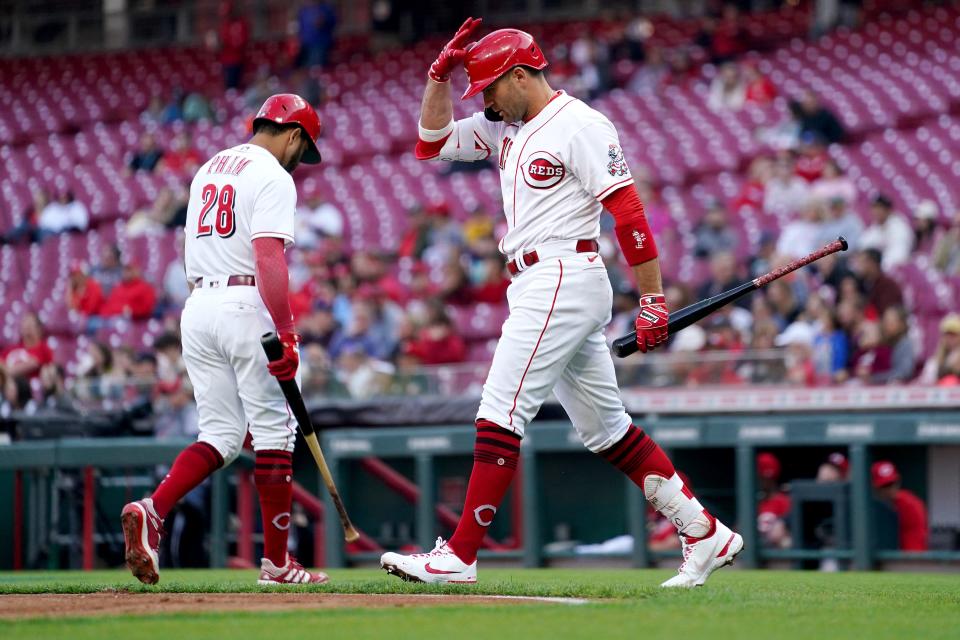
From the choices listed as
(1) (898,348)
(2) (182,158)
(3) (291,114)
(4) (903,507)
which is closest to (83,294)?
(2) (182,158)

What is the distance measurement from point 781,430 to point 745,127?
7.19 metres

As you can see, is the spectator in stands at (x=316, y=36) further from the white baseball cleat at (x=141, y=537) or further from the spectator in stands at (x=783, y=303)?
the white baseball cleat at (x=141, y=537)

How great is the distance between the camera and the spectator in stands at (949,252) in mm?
10727

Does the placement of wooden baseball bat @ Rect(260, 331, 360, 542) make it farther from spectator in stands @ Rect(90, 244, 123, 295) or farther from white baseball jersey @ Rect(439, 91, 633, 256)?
spectator in stands @ Rect(90, 244, 123, 295)

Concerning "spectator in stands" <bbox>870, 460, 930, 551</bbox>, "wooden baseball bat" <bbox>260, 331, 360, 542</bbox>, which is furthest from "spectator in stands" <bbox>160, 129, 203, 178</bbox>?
"wooden baseball bat" <bbox>260, 331, 360, 542</bbox>

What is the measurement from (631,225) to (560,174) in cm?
29

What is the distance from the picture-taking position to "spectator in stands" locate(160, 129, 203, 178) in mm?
17750

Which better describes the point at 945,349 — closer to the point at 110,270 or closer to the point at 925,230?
the point at 925,230

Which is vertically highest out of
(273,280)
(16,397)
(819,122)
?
(819,122)

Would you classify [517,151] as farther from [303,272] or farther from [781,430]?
[303,272]

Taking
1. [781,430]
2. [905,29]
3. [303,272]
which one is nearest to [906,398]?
[781,430]

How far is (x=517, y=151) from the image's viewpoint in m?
5.09

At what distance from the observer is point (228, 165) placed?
5547 mm

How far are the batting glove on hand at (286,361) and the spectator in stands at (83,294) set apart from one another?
9.49m
